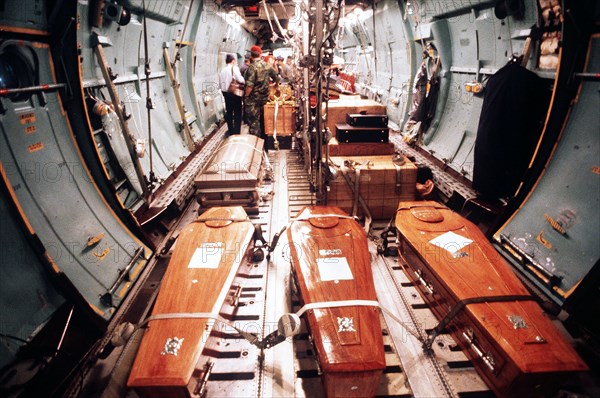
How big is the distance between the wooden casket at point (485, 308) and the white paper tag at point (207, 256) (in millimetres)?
2005

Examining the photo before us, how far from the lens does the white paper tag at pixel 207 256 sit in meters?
2.88

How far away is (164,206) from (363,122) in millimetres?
3499

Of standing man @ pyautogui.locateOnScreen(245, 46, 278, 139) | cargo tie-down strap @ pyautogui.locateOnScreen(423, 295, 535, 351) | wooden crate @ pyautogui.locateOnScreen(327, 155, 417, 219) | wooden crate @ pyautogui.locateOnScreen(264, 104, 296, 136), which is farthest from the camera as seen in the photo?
wooden crate @ pyautogui.locateOnScreen(264, 104, 296, 136)

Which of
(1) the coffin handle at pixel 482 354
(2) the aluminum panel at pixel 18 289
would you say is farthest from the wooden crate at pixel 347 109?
(2) the aluminum panel at pixel 18 289

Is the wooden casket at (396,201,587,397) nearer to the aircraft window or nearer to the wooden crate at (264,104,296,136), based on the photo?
the aircraft window

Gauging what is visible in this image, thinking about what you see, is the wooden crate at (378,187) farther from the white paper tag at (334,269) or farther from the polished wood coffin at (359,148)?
the white paper tag at (334,269)

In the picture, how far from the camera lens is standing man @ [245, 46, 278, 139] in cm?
750

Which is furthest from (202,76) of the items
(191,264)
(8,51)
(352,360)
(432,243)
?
(352,360)

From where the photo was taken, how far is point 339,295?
8.35 ft

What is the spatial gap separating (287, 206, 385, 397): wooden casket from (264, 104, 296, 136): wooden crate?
4760mm

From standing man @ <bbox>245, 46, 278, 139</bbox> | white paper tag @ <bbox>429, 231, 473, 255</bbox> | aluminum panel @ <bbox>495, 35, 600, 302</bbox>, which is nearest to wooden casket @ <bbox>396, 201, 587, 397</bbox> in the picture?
white paper tag @ <bbox>429, 231, 473, 255</bbox>

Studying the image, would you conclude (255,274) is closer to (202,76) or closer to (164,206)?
(164,206)

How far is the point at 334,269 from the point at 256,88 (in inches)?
241

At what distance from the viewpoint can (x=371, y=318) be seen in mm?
2363
